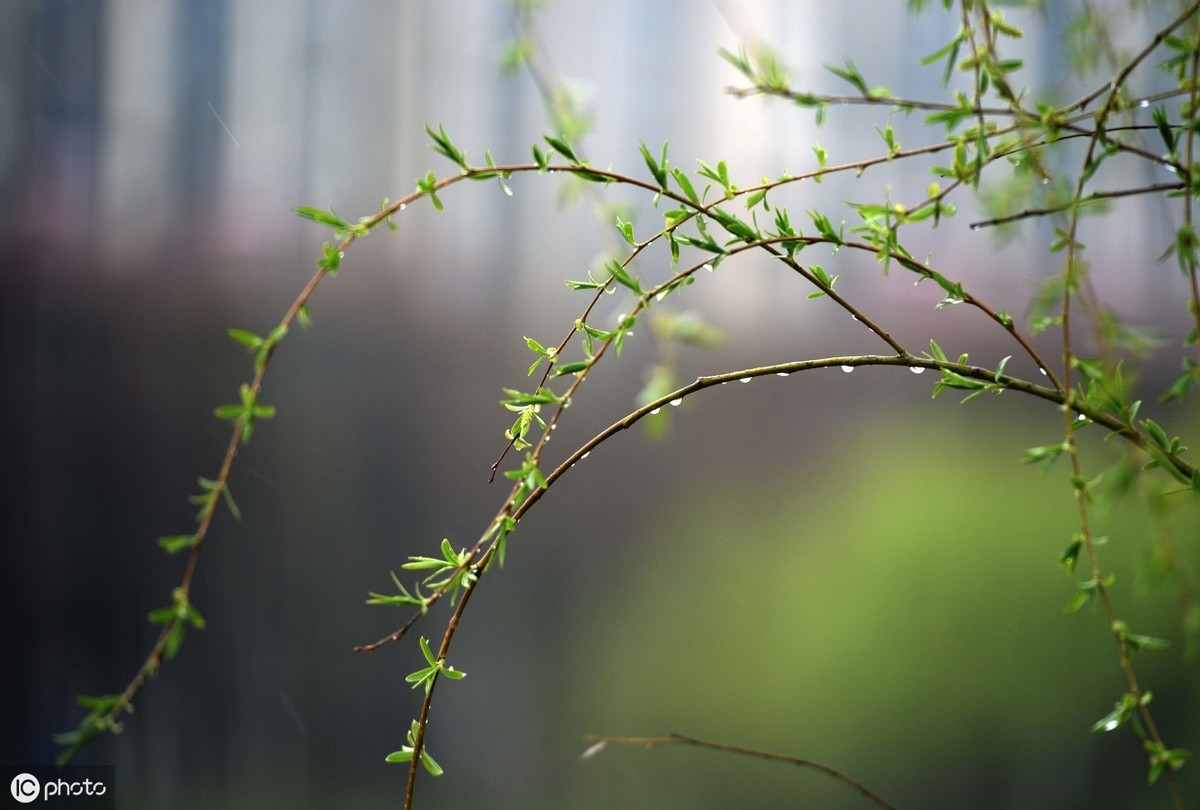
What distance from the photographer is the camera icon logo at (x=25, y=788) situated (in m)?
1.02

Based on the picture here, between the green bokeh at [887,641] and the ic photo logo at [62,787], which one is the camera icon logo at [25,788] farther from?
the green bokeh at [887,641]

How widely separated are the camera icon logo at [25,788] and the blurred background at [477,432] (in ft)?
0.08

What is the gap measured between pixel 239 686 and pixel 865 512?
0.81 meters

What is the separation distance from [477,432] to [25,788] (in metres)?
0.68

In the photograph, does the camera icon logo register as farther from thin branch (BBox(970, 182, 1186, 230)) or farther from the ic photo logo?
thin branch (BBox(970, 182, 1186, 230))

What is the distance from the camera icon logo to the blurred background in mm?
25

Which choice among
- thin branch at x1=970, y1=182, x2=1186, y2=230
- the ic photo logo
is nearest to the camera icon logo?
the ic photo logo

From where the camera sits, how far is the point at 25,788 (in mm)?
1026

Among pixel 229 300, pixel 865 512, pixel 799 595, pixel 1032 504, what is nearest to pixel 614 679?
pixel 799 595

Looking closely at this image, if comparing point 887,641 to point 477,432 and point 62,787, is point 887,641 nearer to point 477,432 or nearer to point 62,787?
point 477,432

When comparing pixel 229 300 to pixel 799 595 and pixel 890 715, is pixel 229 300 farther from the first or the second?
pixel 890 715

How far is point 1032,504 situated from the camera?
105 cm

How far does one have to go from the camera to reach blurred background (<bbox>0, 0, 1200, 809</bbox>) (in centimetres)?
106

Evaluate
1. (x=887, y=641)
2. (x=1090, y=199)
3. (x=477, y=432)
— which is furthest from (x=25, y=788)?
(x=1090, y=199)
